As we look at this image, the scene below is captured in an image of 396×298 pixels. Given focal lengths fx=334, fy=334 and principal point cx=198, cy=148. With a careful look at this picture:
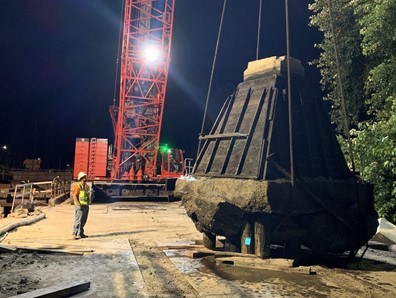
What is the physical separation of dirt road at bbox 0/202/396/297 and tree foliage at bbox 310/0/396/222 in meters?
3.67

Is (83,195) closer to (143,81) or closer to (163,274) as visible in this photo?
(163,274)

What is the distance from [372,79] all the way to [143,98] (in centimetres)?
1660

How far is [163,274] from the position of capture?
500cm

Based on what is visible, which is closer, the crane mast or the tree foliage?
the tree foliage

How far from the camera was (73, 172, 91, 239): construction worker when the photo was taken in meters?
7.88

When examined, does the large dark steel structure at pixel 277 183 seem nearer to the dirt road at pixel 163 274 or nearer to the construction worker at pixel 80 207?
the dirt road at pixel 163 274

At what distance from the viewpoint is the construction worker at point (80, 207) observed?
25.8 feet

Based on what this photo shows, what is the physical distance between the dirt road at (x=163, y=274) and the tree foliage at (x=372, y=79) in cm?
367

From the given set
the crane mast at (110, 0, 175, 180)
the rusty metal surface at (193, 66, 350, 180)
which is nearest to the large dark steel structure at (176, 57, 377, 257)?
the rusty metal surface at (193, 66, 350, 180)

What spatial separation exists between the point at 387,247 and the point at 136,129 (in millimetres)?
18717

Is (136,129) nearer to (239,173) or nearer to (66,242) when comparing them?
(66,242)

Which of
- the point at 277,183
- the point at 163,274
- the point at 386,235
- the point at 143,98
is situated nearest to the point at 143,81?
the point at 143,98

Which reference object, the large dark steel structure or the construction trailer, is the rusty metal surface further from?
the construction trailer

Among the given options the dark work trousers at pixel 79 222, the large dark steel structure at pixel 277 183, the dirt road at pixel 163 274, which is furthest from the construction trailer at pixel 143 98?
the large dark steel structure at pixel 277 183
